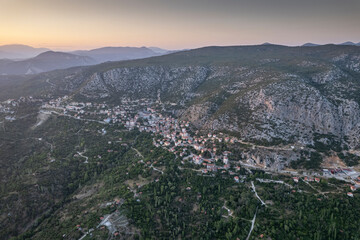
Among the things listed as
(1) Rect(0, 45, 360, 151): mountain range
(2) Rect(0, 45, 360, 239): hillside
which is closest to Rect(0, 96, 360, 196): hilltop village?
(2) Rect(0, 45, 360, 239): hillside

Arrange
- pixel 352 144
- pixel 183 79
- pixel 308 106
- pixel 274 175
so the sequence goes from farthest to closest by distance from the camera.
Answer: pixel 183 79, pixel 308 106, pixel 352 144, pixel 274 175

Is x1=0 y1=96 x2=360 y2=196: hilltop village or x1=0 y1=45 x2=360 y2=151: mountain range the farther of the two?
x1=0 y1=45 x2=360 y2=151: mountain range

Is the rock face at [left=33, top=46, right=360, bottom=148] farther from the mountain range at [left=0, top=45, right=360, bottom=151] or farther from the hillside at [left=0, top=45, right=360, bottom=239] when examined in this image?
the hillside at [left=0, top=45, right=360, bottom=239]

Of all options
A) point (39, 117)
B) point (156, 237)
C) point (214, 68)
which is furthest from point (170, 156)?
point (214, 68)

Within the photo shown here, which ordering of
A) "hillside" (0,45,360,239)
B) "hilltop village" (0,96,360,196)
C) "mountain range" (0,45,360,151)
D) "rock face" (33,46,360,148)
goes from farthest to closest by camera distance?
"mountain range" (0,45,360,151), "rock face" (33,46,360,148), "hilltop village" (0,96,360,196), "hillside" (0,45,360,239)

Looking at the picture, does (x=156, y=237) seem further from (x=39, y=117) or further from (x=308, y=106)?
(x=39, y=117)

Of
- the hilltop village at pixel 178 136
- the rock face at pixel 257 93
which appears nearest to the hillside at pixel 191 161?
the hilltop village at pixel 178 136

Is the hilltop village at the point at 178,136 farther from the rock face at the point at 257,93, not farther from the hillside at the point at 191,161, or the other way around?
the rock face at the point at 257,93

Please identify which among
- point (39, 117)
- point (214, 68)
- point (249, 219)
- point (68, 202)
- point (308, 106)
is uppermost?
point (214, 68)
